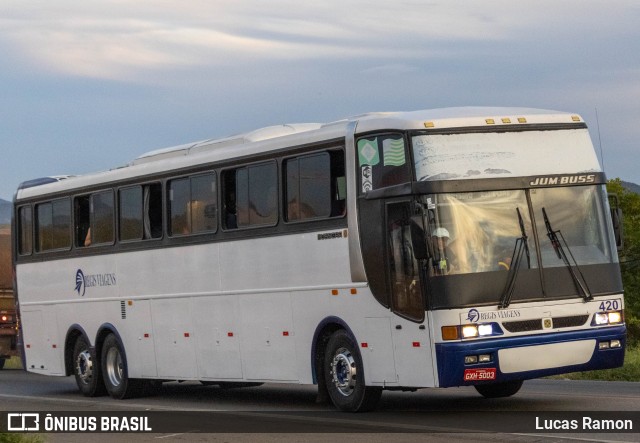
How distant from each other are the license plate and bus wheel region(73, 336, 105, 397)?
9516 millimetres

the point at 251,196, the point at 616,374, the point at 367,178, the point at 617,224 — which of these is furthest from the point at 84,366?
the point at 617,224

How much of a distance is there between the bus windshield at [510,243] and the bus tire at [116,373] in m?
8.44

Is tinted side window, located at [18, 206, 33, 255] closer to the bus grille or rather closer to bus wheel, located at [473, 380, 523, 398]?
bus wheel, located at [473, 380, 523, 398]

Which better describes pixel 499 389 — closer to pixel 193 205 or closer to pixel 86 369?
pixel 193 205

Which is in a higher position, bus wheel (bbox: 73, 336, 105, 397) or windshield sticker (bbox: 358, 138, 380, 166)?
windshield sticker (bbox: 358, 138, 380, 166)

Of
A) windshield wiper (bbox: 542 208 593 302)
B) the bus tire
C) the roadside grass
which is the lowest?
the roadside grass

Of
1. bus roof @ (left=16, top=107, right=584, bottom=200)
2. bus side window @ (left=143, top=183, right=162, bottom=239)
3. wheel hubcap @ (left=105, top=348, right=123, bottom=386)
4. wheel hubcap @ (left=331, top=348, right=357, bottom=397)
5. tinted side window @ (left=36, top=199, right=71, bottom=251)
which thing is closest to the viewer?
bus roof @ (left=16, top=107, right=584, bottom=200)

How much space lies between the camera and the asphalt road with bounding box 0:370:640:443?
46.2 feet

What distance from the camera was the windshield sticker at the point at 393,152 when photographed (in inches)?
618

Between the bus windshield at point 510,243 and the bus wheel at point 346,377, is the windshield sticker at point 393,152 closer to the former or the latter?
the bus windshield at point 510,243

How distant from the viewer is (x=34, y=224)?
24.9 m

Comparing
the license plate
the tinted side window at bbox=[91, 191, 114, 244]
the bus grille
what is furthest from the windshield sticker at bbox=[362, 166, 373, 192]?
the tinted side window at bbox=[91, 191, 114, 244]

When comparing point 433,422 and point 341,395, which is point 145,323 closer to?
point 341,395

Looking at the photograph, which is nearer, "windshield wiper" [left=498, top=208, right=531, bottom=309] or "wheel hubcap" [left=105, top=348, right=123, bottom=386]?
"windshield wiper" [left=498, top=208, right=531, bottom=309]
